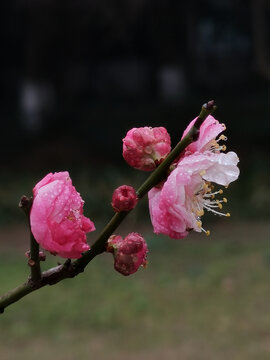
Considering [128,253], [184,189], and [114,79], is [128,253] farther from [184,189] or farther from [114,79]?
[114,79]

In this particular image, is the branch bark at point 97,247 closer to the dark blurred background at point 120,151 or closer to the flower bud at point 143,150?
the flower bud at point 143,150

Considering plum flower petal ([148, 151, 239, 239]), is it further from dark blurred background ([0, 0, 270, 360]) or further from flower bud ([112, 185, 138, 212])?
dark blurred background ([0, 0, 270, 360])

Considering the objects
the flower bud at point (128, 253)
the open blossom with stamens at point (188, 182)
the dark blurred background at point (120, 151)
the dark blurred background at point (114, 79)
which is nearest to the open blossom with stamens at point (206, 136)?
the open blossom with stamens at point (188, 182)

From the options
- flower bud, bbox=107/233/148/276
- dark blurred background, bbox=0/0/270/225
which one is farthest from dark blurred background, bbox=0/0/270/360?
flower bud, bbox=107/233/148/276

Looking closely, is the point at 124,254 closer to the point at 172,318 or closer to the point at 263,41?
the point at 172,318

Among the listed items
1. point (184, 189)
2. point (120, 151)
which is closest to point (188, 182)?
point (184, 189)

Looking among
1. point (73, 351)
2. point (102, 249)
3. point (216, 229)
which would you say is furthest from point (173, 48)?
point (102, 249)
